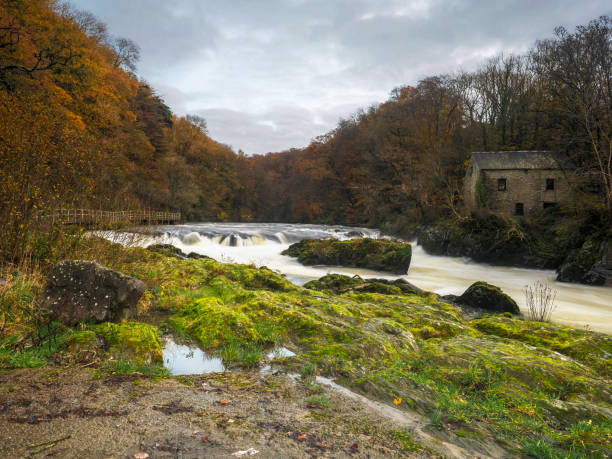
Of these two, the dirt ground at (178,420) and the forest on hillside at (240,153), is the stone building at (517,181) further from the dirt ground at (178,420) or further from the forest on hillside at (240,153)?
the dirt ground at (178,420)

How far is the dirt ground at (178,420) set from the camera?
245 cm

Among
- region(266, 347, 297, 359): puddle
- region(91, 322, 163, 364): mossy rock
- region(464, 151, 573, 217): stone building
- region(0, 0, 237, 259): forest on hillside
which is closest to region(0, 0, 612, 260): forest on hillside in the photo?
region(0, 0, 237, 259): forest on hillside

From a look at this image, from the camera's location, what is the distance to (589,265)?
16.2 m

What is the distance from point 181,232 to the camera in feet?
83.5

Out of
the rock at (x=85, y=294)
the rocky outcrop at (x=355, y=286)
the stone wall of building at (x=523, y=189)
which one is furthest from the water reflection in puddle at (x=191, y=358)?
the stone wall of building at (x=523, y=189)

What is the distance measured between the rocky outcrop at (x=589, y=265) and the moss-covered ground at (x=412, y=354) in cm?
1206

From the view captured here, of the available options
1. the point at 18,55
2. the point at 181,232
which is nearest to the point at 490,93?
the point at 181,232

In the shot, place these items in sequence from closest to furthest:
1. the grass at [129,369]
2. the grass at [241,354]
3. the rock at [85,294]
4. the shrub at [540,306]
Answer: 1. the grass at [129,369]
2. the grass at [241,354]
3. the rock at [85,294]
4. the shrub at [540,306]

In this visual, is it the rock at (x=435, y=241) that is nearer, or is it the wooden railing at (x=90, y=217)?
the wooden railing at (x=90, y=217)

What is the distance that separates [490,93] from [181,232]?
120 feet

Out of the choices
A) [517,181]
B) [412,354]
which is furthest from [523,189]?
[412,354]

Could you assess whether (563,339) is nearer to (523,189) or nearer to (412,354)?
(412,354)

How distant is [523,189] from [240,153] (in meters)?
A: 58.8

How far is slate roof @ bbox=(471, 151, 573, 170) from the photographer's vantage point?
85.5 feet
